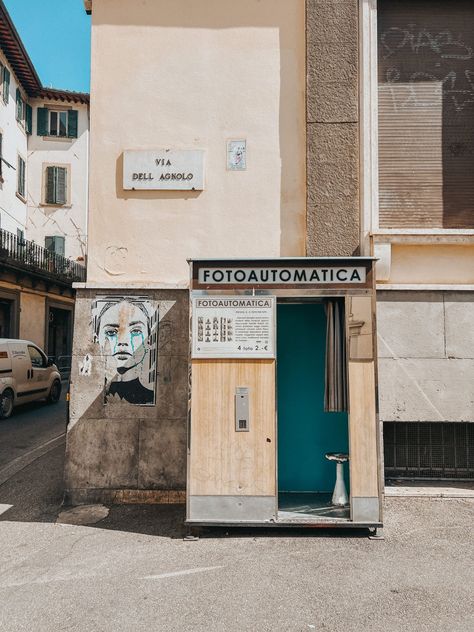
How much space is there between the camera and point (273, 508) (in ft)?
18.3

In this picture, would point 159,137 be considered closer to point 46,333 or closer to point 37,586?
point 37,586

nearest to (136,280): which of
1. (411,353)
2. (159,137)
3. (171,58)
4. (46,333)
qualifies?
(159,137)

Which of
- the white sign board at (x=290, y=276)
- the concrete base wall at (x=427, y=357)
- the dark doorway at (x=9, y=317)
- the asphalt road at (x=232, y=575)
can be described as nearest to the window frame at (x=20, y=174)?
the dark doorway at (x=9, y=317)

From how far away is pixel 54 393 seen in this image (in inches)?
659

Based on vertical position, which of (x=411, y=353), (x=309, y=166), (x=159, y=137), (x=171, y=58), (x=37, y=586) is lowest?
(x=37, y=586)

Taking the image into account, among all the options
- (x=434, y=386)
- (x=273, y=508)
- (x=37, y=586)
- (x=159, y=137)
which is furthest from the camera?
(x=159, y=137)

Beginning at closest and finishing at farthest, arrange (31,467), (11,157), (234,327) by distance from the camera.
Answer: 1. (234,327)
2. (31,467)
3. (11,157)

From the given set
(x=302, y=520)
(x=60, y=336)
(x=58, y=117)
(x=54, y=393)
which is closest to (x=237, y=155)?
(x=302, y=520)

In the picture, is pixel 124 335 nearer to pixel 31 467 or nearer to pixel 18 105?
pixel 31 467

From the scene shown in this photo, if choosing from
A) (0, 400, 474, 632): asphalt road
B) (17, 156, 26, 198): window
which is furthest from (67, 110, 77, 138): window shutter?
(0, 400, 474, 632): asphalt road

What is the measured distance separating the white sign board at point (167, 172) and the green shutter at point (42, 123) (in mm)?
25226

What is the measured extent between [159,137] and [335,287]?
11.5 feet

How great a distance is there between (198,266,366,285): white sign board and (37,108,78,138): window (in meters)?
27.0

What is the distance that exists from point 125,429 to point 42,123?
90.0 ft
